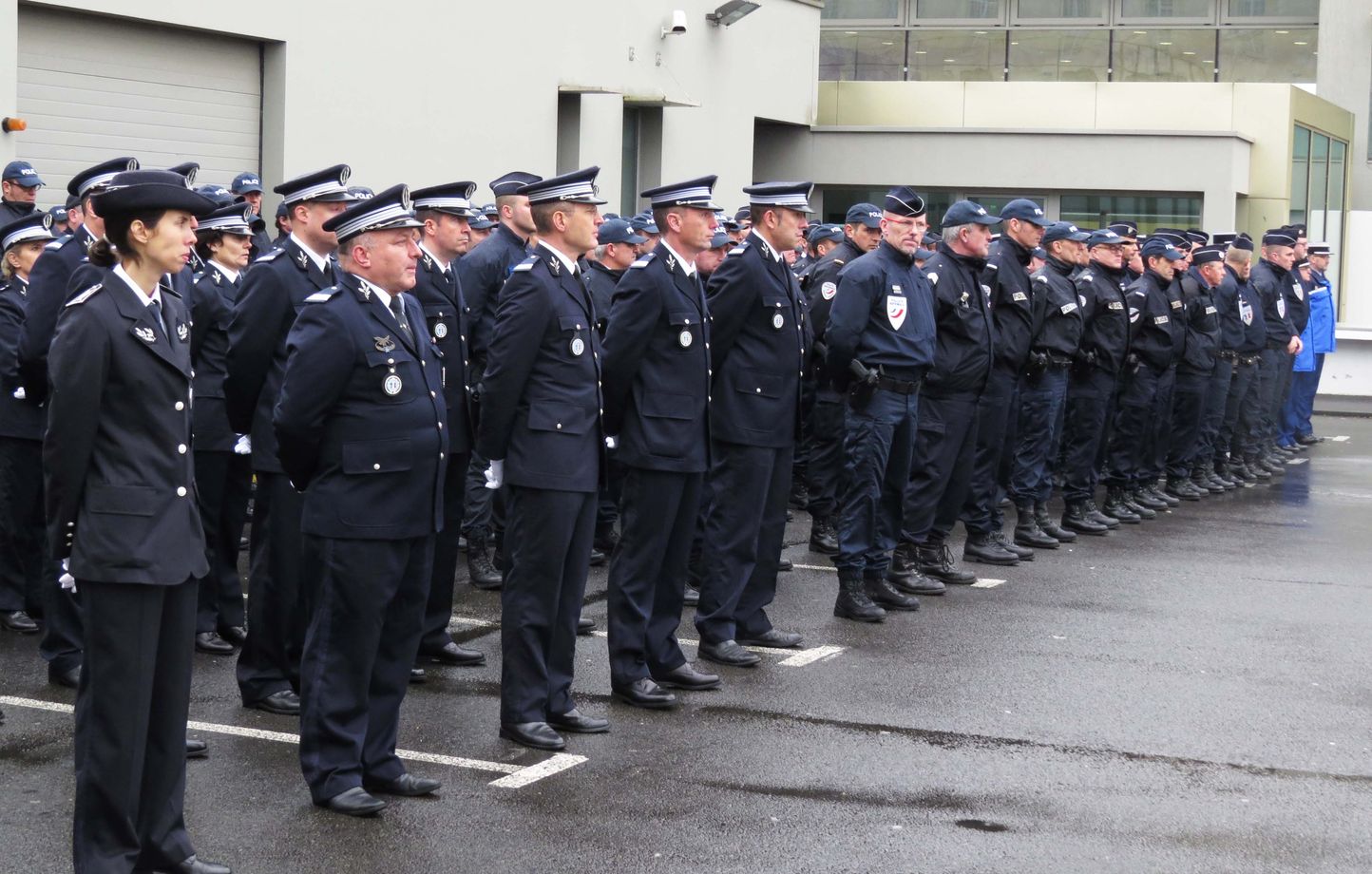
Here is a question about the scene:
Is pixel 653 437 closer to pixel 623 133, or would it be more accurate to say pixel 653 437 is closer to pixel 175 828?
pixel 175 828

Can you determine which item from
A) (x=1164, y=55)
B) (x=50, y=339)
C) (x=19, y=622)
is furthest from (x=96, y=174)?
(x=1164, y=55)

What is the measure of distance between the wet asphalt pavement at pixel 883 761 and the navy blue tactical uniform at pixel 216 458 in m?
0.43

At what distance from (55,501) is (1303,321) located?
621 inches

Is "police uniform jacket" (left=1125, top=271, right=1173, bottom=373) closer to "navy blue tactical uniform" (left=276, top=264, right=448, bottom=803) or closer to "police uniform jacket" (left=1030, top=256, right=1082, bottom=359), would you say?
"police uniform jacket" (left=1030, top=256, right=1082, bottom=359)

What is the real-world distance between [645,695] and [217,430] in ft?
7.91

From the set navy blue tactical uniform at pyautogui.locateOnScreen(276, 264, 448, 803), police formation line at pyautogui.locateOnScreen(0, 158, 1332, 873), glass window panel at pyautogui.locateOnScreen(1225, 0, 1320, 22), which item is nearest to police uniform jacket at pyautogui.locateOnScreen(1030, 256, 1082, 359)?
police formation line at pyautogui.locateOnScreen(0, 158, 1332, 873)

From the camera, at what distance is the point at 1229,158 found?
27.0 m

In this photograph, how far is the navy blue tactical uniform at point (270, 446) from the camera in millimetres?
7203

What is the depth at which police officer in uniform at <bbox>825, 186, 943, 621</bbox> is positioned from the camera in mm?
9445

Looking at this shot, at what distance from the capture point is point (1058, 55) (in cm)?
4034

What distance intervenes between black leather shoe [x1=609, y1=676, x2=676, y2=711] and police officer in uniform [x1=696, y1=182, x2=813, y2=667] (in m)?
0.87

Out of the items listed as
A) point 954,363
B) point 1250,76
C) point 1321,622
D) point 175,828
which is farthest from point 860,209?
point 1250,76

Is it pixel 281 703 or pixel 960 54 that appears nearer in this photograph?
pixel 281 703

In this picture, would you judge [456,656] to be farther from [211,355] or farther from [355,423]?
[355,423]
